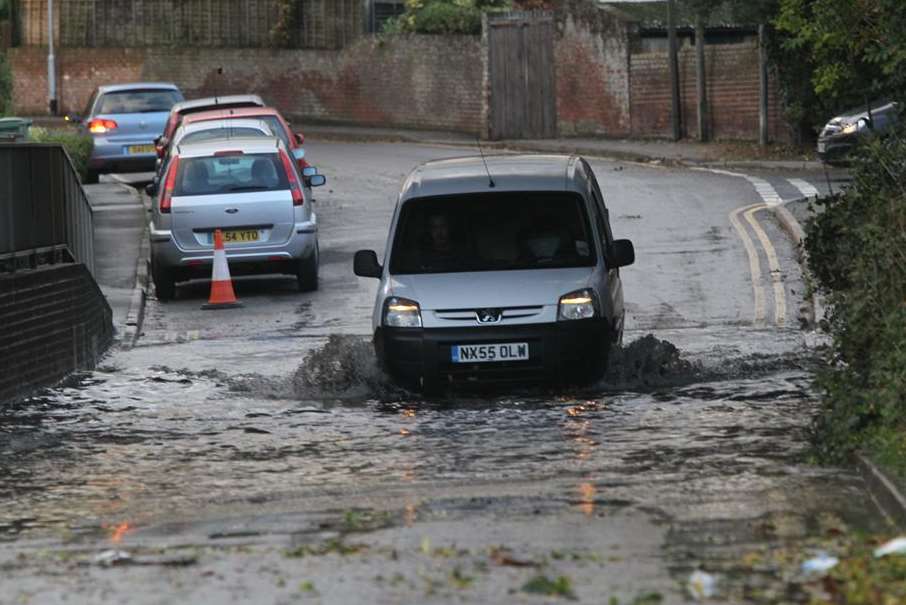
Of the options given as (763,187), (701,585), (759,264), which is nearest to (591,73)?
(763,187)

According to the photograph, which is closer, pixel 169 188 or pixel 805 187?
pixel 169 188

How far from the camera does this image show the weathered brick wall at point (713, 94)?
39.1 metres

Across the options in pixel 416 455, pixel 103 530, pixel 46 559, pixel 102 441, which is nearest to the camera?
pixel 46 559

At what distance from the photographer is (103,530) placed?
9.77 meters

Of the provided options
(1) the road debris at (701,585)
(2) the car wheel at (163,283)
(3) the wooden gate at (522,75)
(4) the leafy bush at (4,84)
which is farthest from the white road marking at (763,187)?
(1) the road debris at (701,585)

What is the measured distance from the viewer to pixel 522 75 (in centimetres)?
4372

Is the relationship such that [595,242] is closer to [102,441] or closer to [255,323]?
[102,441]

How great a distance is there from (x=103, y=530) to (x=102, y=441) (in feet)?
10.6

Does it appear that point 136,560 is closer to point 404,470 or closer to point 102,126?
point 404,470

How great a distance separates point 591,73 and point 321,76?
30.6 ft

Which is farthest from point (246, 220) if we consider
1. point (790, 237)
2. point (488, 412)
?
point (488, 412)

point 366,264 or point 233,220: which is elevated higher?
point 366,264

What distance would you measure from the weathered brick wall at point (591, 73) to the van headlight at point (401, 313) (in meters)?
28.4

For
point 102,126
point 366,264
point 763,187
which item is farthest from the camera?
point 102,126
